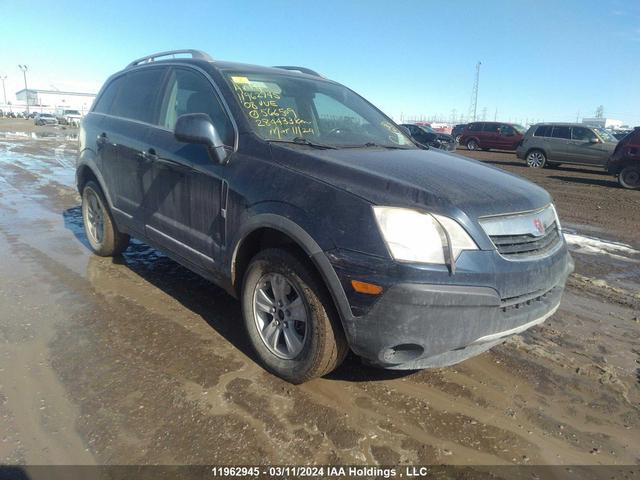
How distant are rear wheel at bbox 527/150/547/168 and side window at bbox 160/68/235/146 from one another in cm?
1641

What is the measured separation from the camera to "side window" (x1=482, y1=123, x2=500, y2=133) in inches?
958

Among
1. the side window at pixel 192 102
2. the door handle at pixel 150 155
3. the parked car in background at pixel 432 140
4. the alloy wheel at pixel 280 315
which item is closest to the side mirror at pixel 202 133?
the side window at pixel 192 102

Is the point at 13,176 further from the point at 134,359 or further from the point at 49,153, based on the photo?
the point at 134,359

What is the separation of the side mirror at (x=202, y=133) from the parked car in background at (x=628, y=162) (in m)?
12.5

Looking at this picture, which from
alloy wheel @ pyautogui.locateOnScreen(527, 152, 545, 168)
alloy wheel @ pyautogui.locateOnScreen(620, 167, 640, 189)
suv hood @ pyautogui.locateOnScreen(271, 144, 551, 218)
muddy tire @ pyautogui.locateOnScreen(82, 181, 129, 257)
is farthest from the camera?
alloy wheel @ pyautogui.locateOnScreen(527, 152, 545, 168)

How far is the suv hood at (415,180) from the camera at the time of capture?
2373 millimetres

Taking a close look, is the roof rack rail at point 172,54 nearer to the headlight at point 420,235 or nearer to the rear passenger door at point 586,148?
the headlight at point 420,235

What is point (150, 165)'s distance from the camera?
3.79 metres

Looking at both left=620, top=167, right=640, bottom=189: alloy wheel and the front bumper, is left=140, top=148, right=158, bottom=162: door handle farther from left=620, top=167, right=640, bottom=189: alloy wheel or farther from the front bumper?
left=620, top=167, right=640, bottom=189: alloy wheel

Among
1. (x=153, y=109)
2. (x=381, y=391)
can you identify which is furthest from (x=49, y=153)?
(x=381, y=391)

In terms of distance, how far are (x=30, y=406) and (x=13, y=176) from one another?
9133 mm

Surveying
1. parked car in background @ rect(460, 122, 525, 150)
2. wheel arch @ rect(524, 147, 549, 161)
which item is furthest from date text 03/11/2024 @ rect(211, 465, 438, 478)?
parked car in background @ rect(460, 122, 525, 150)

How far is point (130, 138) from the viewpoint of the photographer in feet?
13.5

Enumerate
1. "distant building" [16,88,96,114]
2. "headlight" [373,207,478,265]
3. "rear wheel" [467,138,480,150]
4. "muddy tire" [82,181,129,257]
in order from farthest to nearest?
"distant building" [16,88,96,114]
"rear wheel" [467,138,480,150]
"muddy tire" [82,181,129,257]
"headlight" [373,207,478,265]
